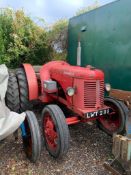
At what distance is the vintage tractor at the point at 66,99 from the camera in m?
3.95

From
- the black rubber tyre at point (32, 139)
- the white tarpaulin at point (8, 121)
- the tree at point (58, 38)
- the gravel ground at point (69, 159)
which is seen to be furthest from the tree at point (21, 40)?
the white tarpaulin at point (8, 121)

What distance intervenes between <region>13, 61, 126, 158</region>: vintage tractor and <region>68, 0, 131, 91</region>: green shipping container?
3.79 ft

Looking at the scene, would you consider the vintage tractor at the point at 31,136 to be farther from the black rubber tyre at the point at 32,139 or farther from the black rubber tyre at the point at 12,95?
the black rubber tyre at the point at 12,95

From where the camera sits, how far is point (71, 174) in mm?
3637

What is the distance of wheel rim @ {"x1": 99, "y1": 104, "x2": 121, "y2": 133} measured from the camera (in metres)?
4.62

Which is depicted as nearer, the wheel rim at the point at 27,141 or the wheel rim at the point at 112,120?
the wheel rim at the point at 27,141

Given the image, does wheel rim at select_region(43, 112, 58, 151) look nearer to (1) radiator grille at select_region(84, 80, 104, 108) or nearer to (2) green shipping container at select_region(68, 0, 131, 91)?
(1) radiator grille at select_region(84, 80, 104, 108)

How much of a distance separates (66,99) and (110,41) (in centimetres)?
205

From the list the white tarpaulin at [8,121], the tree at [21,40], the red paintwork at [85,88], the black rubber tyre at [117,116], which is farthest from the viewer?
the tree at [21,40]

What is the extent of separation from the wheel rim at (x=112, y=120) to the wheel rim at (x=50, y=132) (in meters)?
1.12

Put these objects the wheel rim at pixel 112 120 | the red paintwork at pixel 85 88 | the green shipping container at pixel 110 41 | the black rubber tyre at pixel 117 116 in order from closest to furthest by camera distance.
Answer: the red paintwork at pixel 85 88
the black rubber tyre at pixel 117 116
the wheel rim at pixel 112 120
the green shipping container at pixel 110 41

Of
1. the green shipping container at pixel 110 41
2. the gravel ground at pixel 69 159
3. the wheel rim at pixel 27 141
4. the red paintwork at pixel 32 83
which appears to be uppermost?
the green shipping container at pixel 110 41

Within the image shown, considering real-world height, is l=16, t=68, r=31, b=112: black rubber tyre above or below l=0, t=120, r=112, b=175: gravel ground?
above

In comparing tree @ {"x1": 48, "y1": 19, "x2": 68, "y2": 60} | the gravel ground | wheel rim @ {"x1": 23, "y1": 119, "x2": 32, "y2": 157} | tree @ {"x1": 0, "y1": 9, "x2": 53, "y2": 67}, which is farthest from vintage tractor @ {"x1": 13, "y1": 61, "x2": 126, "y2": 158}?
tree @ {"x1": 48, "y1": 19, "x2": 68, "y2": 60}
